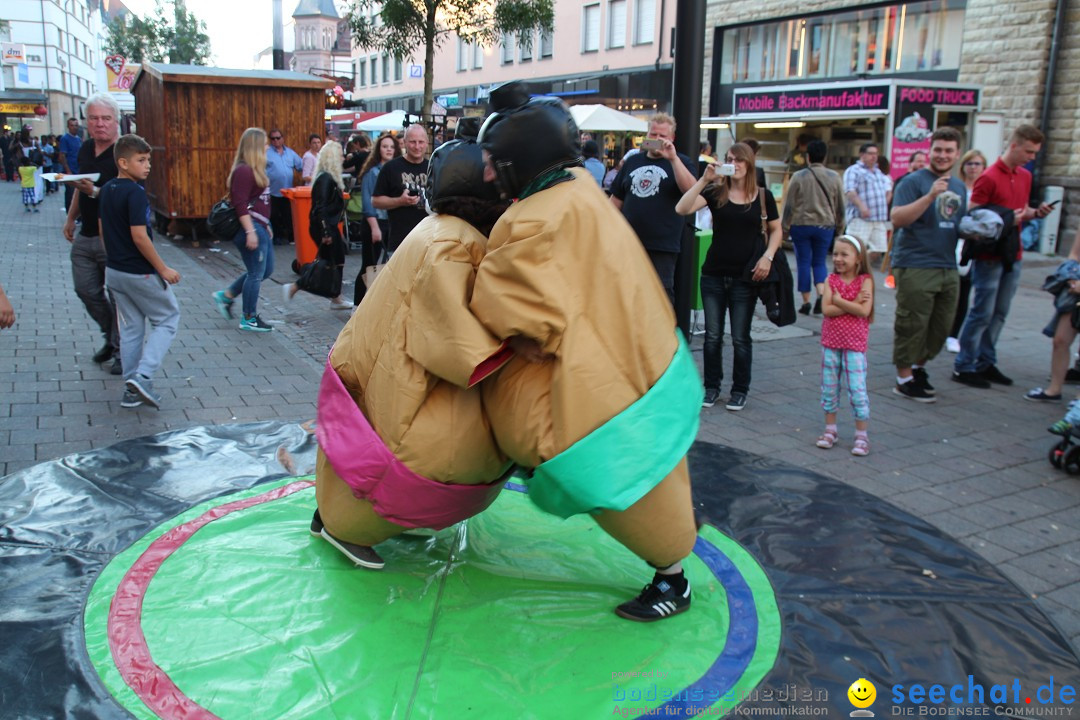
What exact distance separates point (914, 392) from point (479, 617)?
4.18m

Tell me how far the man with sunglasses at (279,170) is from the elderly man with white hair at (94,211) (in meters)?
5.62

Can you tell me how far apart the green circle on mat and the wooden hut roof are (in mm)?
10842

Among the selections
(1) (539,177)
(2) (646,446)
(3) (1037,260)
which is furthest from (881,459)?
(3) (1037,260)

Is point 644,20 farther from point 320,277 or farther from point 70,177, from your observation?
point 70,177

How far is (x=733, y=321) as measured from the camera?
226 inches

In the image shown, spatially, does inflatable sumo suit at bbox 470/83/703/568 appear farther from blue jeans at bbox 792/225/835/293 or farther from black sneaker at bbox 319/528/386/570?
blue jeans at bbox 792/225/835/293

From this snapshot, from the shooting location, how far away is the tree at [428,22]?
1652cm

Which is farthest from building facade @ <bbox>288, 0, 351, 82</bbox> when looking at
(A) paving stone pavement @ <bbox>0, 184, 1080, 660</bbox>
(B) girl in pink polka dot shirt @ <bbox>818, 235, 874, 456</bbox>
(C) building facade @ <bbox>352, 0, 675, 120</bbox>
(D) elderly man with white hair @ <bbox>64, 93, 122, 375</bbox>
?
(B) girl in pink polka dot shirt @ <bbox>818, 235, 874, 456</bbox>

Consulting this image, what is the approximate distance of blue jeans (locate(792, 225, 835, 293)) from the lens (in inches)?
334

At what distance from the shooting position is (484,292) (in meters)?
2.50

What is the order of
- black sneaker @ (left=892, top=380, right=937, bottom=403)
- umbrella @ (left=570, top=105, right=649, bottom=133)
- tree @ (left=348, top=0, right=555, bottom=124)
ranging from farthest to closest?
tree @ (left=348, top=0, right=555, bottom=124) < umbrella @ (left=570, top=105, right=649, bottom=133) < black sneaker @ (left=892, top=380, right=937, bottom=403)

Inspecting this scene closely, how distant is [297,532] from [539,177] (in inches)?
69.7

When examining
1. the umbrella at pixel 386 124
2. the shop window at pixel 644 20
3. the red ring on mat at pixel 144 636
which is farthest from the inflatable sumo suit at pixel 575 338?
the shop window at pixel 644 20

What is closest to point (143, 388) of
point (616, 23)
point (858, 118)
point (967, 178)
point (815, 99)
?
point (967, 178)
